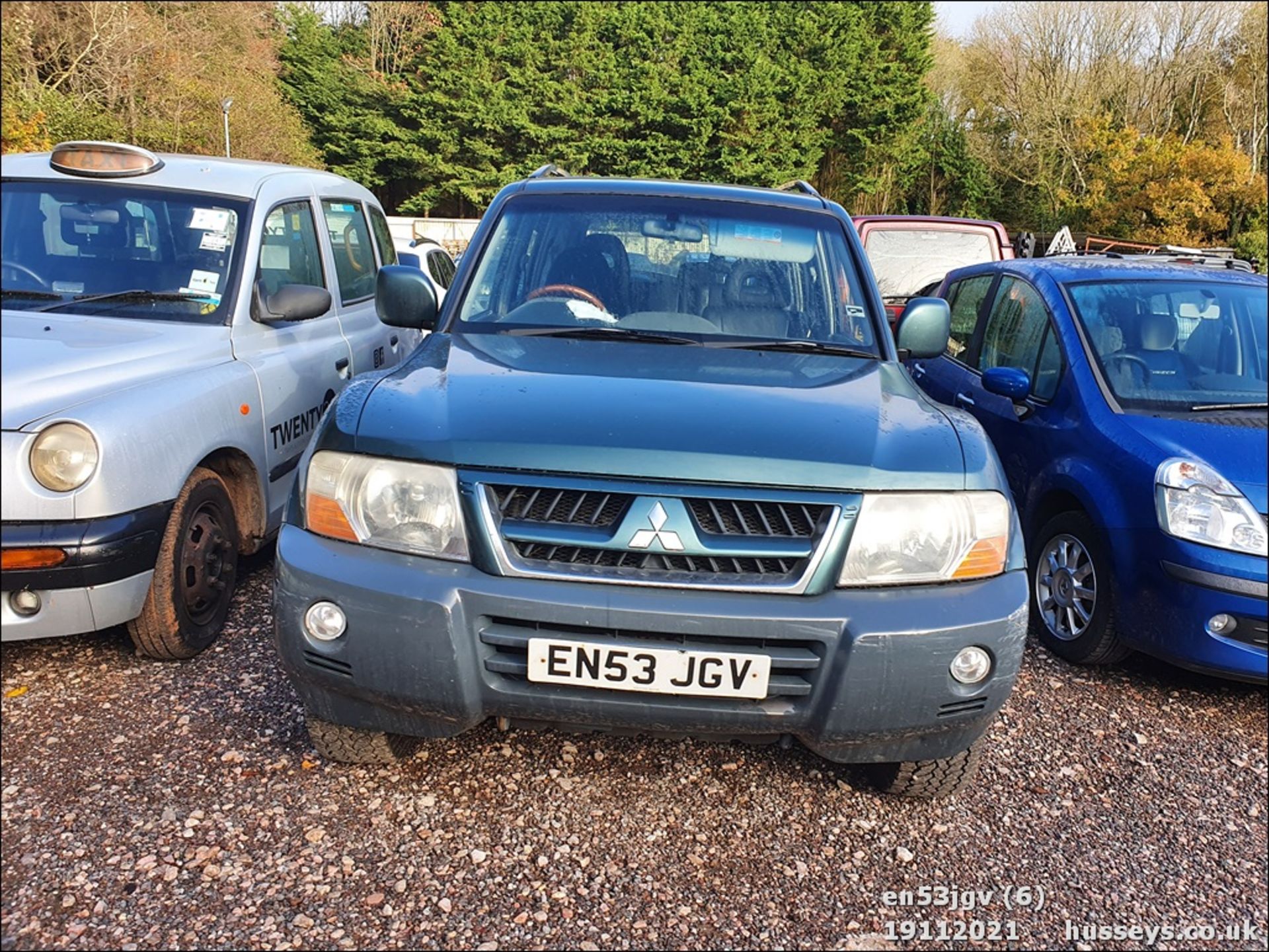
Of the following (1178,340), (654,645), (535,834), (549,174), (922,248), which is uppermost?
(549,174)

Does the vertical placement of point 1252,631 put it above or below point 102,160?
below

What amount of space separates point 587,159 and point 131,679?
3580 centimetres

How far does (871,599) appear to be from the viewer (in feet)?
7.07

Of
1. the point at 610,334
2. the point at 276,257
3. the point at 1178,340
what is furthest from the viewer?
the point at 276,257

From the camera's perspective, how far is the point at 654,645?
2.12 m

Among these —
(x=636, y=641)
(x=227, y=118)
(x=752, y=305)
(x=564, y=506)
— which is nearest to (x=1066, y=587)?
(x=752, y=305)

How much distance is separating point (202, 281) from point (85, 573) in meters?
1.51

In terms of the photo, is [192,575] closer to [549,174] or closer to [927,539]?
[549,174]

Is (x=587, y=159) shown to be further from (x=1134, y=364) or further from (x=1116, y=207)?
(x=1134, y=364)

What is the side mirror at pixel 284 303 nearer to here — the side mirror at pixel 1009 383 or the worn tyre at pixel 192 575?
the worn tyre at pixel 192 575

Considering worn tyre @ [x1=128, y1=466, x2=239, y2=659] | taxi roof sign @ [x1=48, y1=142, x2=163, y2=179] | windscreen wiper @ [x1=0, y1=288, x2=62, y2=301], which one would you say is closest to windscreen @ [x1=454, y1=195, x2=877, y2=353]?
worn tyre @ [x1=128, y1=466, x2=239, y2=659]

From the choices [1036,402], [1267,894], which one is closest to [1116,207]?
[1036,402]

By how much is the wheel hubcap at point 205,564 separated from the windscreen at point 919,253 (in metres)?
6.53

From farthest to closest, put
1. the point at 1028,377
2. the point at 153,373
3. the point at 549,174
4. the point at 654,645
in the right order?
1. the point at 1028,377
2. the point at 549,174
3. the point at 153,373
4. the point at 654,645
